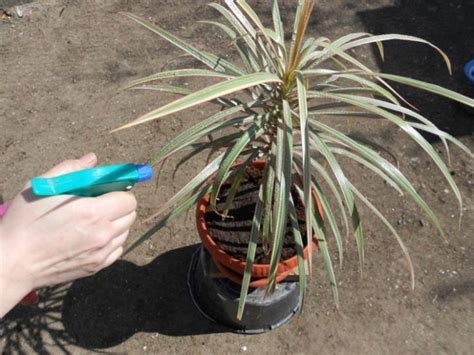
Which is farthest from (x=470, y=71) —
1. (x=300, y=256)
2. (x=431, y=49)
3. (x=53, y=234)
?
(x=53, y=234)

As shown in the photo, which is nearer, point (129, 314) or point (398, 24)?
point (129, 314)

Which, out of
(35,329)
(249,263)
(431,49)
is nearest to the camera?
(249,263)

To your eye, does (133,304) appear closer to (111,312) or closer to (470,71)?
(111,312)

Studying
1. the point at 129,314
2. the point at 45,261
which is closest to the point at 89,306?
the point at 129,314

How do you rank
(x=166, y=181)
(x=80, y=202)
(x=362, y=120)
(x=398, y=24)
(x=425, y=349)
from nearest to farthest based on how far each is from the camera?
1. (x=80, y=202)
2. (x=425, y=349)
3. (x=166, y=181)
4. (x=362, y=120)
5. (x=398, y=24)

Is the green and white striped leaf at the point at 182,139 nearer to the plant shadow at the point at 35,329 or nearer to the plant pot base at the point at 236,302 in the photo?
the plant pot base at the point at 236,302

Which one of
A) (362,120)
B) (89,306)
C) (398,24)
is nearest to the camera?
(89,306)

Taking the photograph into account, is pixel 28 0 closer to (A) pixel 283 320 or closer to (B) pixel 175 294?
(B) pixel 175 294

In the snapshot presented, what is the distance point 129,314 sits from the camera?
7.47 ft

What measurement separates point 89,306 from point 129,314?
181 mm

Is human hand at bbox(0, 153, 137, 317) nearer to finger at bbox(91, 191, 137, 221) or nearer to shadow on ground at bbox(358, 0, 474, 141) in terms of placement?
finger at bbox(91, 191, 137, 221)

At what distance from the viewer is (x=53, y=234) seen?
1168 millimetres

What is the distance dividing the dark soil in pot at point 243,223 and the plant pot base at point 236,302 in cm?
17

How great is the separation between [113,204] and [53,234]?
0.47ft
